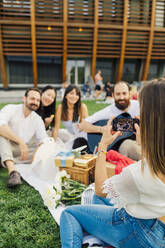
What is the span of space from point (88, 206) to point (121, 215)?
249mm

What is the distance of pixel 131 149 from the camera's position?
2469 mm

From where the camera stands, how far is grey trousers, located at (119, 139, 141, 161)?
2418 millimetres

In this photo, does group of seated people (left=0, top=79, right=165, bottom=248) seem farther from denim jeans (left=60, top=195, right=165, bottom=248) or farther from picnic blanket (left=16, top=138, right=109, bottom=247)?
picnic blanket (left=16, top=138, right=109, bottom=247)

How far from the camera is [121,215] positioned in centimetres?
110

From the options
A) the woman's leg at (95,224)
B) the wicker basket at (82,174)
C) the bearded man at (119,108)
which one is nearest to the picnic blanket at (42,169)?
the wicker basket at (82,174)

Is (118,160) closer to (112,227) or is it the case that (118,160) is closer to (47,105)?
(112,227)

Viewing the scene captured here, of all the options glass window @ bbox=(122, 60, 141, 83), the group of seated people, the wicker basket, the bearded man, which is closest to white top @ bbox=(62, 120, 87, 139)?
the bearded man

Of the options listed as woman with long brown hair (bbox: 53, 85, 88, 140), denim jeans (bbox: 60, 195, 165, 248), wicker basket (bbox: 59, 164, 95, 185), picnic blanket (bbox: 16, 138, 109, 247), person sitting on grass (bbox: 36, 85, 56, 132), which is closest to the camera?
denim jeans (bbox: 60, 195, 165, 248)

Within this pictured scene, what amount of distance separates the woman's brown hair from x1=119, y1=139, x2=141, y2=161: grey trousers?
155 cm

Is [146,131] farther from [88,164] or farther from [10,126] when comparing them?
[10,126]

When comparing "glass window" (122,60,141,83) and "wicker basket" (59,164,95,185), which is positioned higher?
"glass window" (122,60,141,83)

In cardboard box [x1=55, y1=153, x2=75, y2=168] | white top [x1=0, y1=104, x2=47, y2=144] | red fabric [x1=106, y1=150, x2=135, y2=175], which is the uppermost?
white top [x1=0, y1=104, x2=47, y2=144]

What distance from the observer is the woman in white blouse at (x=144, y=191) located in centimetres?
88

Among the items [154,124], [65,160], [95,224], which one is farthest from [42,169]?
[154,124]
